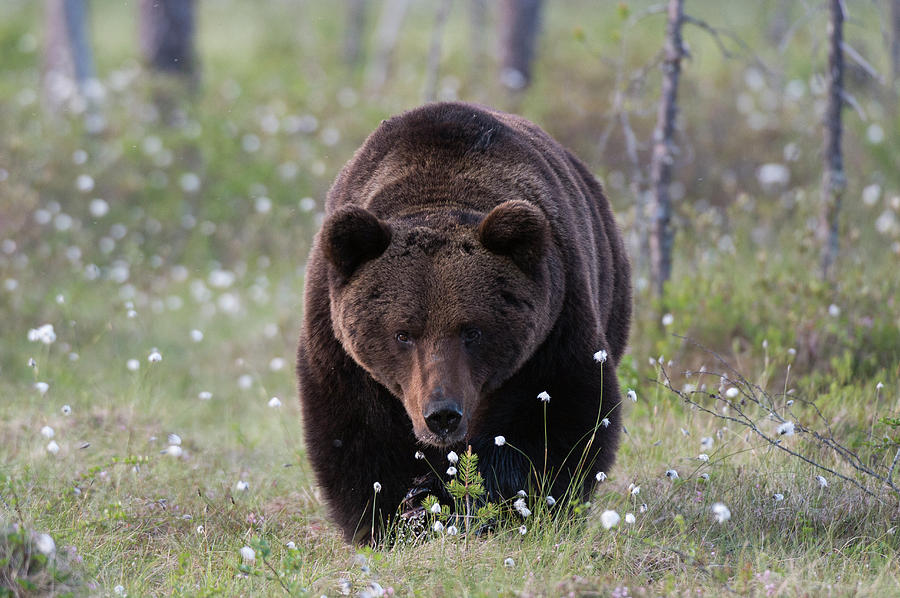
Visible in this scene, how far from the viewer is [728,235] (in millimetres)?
10773

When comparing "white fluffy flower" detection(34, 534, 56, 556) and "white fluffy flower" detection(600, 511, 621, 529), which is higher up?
"white fluffy flower" detection(600, 511, 621, 529)

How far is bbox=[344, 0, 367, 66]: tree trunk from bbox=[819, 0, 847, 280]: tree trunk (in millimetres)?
14018

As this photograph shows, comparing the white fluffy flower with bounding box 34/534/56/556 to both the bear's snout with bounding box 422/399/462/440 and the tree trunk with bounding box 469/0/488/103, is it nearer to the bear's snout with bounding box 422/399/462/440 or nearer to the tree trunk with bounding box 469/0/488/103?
the bear's snout with bounding box 422/399/462/440

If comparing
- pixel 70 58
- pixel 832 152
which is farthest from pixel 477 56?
pixel 832 152

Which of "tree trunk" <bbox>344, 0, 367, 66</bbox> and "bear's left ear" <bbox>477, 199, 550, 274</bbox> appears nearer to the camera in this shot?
"bear's left ear" <bbox>477, 199, 550, 274</bbox>

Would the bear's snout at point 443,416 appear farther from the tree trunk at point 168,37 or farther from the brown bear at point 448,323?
the tree trunk at point 168,37

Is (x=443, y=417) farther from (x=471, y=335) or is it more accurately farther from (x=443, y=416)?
(x=471, y=335)

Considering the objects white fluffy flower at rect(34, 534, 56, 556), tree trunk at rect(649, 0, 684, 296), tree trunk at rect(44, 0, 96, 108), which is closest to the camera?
white fluffy flower at rect(34, 534, 56, 556)

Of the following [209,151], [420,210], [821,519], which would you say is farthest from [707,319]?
[209,151]

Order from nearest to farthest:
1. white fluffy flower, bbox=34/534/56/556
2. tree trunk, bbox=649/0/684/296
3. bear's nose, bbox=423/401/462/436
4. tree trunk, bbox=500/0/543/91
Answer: white fluffy flower, bbox=34/534/56/556, bear's nose, bbox=423/401/462/436, tree trunk, bbox=649/0/684/296, tree trunk, bbox=500/0/543/91

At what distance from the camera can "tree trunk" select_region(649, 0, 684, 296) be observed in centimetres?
714

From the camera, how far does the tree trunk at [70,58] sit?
1335 centimetres

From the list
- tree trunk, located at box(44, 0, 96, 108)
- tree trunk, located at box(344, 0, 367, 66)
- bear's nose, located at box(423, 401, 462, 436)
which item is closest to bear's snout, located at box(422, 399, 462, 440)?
bear's nose, located at box(423, 401, 462, 436)

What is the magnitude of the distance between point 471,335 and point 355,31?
59.7ft
